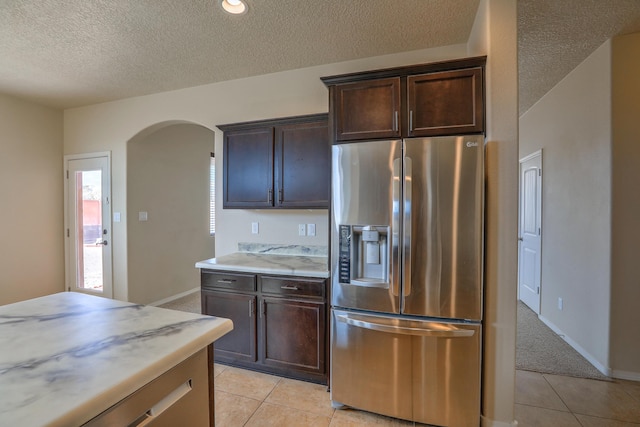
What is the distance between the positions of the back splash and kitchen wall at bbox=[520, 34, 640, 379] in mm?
2387

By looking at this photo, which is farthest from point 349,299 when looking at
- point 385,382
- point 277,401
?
point 277,401

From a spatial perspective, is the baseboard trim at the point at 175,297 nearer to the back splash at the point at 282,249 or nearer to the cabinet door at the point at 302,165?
the back splash at the point at 282,249

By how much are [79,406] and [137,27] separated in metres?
2.55

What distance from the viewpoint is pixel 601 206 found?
2.52 metres

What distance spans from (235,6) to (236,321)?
7.72 ft

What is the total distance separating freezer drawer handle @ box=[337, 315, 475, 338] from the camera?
1.77m

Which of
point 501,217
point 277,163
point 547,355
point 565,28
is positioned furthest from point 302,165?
point 547,355

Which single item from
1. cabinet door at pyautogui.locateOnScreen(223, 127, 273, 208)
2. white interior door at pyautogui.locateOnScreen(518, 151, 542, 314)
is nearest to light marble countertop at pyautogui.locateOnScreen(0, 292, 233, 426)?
cabinet door at pyautogui.locateOnScreen(223, 127, 273, 208)

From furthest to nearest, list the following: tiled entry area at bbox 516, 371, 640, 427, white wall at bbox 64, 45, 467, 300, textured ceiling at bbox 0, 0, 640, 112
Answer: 1. white wall at bbox 64, 45, 467, 300
2. textured ceiling at bbox 0, 0, 640, 112
3. tiled entry area at bbox 516, 371, 640, 427

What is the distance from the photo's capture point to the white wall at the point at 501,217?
1.78 m

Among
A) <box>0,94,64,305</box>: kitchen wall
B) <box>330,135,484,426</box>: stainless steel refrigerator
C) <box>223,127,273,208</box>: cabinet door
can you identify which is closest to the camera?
<box>330,135,484,426</box>: stainless steel refrigerator

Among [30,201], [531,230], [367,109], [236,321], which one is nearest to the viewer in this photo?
[367,109]

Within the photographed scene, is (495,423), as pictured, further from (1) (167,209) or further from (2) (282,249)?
(1) (167,209)

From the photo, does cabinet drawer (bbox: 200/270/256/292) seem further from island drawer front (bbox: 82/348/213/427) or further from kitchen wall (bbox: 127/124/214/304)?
kitchen wall (bbox: 127/124/214/304)
